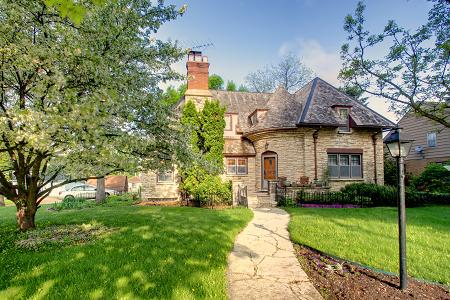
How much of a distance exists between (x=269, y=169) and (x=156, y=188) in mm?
7746

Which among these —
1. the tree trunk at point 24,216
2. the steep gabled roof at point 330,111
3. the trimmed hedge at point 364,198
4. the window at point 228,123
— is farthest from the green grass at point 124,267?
the window at point 228,123

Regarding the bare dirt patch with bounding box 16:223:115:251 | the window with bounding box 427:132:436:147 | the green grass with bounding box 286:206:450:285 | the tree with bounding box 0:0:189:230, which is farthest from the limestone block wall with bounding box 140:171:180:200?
the window with bounding box 427:132:436:147

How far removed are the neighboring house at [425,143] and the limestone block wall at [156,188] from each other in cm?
2118

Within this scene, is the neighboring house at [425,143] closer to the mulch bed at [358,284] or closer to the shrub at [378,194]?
the shrub at [378,194]

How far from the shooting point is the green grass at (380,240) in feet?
16.4

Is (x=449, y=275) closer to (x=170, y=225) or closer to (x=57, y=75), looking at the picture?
(x=170, y=225)

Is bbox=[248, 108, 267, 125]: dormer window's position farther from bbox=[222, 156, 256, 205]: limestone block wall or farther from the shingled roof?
bbox=[222, 156, 256, 205]: limestone block wall

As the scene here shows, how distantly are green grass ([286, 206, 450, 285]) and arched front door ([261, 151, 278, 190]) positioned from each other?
760cm

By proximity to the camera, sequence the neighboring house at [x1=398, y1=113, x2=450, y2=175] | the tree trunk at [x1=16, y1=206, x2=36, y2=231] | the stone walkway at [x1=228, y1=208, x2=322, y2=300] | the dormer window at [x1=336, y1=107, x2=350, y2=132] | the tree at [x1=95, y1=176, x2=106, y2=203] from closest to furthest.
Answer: the stone walkway at [x1=228, y1=208, x2=322, y2=300] < the tree trunk at [x1=16, y1=206, x2=36, y2=231] < the dormer window at [x1=336, y1=107, x2=350, y2=132] < the tree at [x1=95, y1=176, x2=106, y2=203] < the neighboring house at [x1=398, y1=113, x2=450, y2=175]

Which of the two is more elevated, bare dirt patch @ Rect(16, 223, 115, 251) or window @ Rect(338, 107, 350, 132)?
window @ Rect(338, 107, 350, 132)

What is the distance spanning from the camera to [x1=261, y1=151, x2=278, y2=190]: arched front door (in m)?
17.2

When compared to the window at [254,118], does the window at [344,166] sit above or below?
Result: below

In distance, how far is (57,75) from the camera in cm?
519

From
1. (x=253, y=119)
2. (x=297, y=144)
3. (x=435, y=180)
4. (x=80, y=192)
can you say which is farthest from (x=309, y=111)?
(x=80, y=192)
